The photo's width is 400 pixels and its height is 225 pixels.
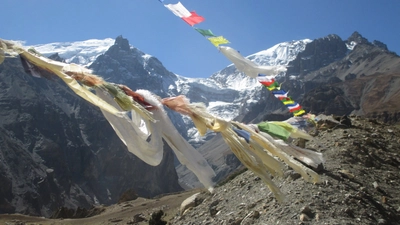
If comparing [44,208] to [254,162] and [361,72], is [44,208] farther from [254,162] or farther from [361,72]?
[361,72]

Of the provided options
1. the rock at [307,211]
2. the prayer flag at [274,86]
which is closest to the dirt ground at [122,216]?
the prayer flag at [274,86]

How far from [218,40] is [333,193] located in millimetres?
7615

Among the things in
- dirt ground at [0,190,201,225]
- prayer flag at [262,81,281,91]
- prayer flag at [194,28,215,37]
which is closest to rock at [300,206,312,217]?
prayer flag at [194,28,215,37]

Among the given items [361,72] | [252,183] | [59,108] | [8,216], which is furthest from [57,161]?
[361,72]

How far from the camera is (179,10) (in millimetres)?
4180

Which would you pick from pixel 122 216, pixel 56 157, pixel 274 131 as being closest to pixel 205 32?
→ pixel 274 131

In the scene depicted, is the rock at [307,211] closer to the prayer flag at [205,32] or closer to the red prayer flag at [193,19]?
the prayer flag at [205,32]

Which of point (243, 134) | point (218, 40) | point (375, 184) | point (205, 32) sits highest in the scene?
point (205, 32)

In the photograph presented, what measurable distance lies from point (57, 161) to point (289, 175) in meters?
102

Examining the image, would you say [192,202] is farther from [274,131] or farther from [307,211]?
[274,131]

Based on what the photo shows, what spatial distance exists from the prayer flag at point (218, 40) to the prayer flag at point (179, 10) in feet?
1.45

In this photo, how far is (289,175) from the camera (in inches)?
465

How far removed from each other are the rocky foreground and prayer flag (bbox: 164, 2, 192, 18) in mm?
6333

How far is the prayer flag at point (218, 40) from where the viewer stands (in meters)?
3.74
